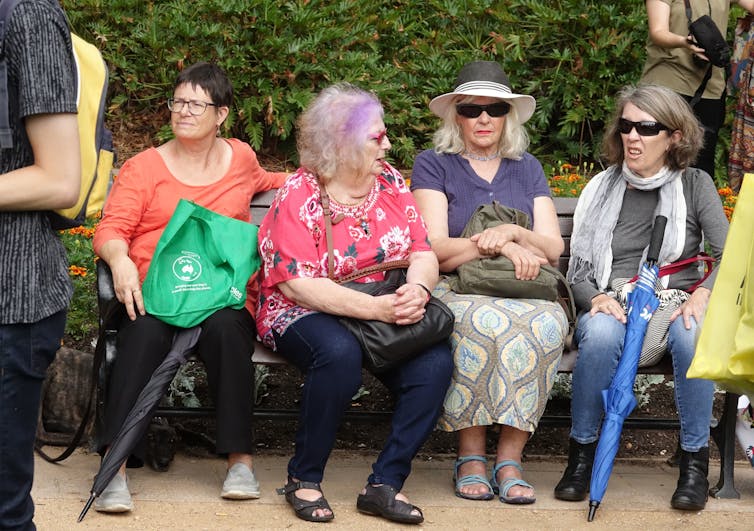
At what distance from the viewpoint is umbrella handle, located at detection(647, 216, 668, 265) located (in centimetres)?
459

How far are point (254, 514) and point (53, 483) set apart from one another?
2.53ft

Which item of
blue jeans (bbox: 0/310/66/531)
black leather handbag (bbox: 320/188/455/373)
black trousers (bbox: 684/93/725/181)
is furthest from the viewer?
black trousers (bbox: 684/93/725/181)

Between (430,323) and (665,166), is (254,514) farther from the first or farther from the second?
(665,166)

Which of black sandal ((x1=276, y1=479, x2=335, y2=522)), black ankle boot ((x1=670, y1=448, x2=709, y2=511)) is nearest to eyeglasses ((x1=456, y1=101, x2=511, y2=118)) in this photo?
black ankle boot ((x1=670, y1=448, x2=709, y2=511))

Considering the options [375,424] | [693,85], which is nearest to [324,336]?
[375,424]

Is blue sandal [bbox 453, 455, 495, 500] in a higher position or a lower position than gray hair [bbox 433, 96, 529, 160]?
lower

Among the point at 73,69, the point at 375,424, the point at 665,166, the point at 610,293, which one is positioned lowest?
the point at 375,424

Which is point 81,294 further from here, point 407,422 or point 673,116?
point 673,116

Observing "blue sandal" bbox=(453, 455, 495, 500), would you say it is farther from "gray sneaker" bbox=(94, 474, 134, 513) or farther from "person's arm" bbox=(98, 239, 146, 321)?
"person's arm" bbox=(98, 239, 146, 321)

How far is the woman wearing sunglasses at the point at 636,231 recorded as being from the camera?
4375 mm

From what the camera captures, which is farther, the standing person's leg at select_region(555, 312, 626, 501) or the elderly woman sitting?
the standing person's leg at select_region(555, 312, 626, 501)

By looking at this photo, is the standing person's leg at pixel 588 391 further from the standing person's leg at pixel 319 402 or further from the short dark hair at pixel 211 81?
the short dark hair at pixel 211 81

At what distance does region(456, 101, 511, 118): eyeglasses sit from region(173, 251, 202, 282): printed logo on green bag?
1370 millimetres

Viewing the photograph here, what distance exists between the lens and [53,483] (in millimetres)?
4234
